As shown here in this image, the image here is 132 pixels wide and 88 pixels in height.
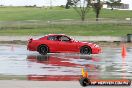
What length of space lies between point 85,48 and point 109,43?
13.0 metres

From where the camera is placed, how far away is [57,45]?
2988 centimetres

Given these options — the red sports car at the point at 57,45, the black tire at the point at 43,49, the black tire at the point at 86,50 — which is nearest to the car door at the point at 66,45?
the red sports car at the point at 57,45

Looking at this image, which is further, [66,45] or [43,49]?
[66,45]

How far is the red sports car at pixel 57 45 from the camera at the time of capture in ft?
97.0

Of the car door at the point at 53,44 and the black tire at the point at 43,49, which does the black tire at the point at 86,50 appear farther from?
the black tire at the point at 43,49

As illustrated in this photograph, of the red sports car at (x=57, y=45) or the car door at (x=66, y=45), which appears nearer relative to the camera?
the red sports car at (x=57, y=45)

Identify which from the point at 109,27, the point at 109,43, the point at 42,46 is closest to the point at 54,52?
the point at 42,46

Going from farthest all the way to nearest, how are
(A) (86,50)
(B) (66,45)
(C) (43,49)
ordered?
(B) (66,45)
(C) (43,49)
(A) (86,50)

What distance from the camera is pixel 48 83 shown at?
15359 mm

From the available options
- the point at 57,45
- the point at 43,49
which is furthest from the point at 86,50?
the point at 43,49

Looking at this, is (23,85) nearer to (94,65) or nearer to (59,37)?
(94,65)

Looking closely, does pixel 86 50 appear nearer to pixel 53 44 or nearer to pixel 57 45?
pixel 57 45

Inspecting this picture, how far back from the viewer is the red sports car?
29578 mm

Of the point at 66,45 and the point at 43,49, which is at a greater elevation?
the point at 66,45
